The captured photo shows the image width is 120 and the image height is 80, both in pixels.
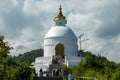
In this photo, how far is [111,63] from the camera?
4450 centimetres

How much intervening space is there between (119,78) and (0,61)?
323 inches

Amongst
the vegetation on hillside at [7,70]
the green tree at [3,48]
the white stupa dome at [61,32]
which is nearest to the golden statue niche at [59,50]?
the white stupa dome at [61,32]

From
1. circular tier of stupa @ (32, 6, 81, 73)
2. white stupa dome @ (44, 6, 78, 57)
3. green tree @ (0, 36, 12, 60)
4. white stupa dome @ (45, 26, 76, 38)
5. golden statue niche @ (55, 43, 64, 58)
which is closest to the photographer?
green tree @ (0, 36, 12, 60)

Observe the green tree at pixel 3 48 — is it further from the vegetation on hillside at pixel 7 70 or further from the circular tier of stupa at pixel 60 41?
the circular tier of stupa at pixel 60 41

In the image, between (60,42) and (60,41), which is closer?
(60,42)

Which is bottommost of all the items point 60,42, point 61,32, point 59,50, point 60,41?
point 59,50

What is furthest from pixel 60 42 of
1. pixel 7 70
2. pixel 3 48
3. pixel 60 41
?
pixel 3 48

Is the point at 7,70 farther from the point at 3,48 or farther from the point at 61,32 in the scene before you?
the point at 61,32

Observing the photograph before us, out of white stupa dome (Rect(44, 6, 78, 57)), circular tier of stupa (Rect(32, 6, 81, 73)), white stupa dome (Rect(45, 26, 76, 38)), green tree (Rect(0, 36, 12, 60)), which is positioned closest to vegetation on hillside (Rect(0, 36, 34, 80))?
green tree (Rect(0, 36, 12, 60))

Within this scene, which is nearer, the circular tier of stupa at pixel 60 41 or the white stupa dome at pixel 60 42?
the circular tier of stupa at pixel 60 41

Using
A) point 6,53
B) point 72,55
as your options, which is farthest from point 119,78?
point 72,55

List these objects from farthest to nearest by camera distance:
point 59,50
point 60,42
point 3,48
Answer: point 60,42
point 59,50
point 3,48

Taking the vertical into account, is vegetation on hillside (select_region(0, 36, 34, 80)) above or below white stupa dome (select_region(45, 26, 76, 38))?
below

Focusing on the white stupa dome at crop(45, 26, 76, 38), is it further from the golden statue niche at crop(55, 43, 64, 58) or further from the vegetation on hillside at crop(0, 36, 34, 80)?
the vegetation on hillside at crop(0, 36, 34, 80)
